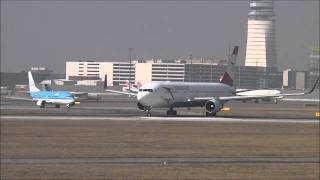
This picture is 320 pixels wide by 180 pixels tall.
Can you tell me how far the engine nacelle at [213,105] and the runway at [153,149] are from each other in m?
16.5

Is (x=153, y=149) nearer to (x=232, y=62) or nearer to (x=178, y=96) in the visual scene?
(x=178, y=96)

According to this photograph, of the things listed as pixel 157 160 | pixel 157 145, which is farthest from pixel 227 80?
pixel 157 160

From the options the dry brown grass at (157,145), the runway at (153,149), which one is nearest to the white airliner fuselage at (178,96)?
the dry brown grass at (157,145)

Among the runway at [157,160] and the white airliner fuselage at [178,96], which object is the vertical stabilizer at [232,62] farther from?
the runway at [157,160]

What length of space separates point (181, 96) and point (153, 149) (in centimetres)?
4415

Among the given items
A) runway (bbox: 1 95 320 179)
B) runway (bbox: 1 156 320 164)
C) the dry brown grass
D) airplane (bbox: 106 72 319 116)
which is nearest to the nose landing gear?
airplane (bbox: 106 72 319 116)

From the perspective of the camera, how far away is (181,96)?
8938 cm

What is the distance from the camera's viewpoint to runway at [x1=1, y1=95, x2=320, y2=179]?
3512 centimetres

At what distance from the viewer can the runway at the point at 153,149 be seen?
35.1m

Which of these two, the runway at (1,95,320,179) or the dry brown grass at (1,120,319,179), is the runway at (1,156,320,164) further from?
the dry brown grass at (1,120,319,179)

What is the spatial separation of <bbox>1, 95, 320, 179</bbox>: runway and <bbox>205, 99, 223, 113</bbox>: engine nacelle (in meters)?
16.5

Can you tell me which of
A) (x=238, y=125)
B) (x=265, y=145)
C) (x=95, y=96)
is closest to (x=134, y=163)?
(x=265, y=145)

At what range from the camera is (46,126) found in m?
61.2

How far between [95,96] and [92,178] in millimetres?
138509
